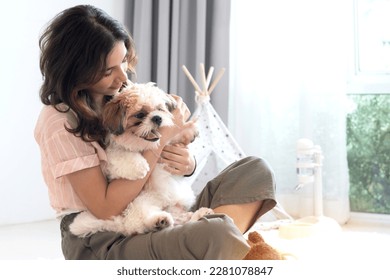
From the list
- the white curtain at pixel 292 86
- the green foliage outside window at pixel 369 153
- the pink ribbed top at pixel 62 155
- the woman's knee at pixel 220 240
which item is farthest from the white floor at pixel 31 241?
the green foliage outside window at pixel 369 153

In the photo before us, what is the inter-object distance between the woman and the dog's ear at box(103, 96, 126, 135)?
5cm

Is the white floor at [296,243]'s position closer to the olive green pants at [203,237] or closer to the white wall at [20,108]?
the white wall at [20,108]

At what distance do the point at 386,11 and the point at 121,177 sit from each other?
8.21 feet

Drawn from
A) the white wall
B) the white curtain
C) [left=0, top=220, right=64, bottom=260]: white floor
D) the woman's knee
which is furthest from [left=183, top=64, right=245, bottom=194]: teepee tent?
the woman's knee

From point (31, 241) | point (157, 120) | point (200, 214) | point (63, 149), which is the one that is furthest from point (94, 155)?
point (31, 241)

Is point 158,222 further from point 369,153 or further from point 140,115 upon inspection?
point 369,153

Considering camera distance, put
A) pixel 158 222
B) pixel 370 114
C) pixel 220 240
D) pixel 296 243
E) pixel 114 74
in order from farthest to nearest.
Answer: pixel 370 114 < pixel 296 243 < pixel 114 74 < pixel 158 222 < pixel 220 240

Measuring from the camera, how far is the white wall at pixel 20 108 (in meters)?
2.99

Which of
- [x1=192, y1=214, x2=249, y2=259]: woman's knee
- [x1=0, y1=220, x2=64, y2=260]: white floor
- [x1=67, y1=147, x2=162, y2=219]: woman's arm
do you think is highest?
[x1=67, y1=147, x2=162, y2=219]: woman's arm

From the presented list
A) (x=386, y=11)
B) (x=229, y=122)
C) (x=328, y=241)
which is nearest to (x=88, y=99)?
(x=328, y=241)

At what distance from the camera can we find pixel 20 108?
3098 mm

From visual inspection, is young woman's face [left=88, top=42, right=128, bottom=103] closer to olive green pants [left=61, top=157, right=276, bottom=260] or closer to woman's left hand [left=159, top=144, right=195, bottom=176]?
woman's left hand [left=159, top=144, right=195, bottom=176]

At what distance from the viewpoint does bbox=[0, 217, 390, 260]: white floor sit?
2.21 m

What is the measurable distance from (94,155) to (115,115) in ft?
0.43
